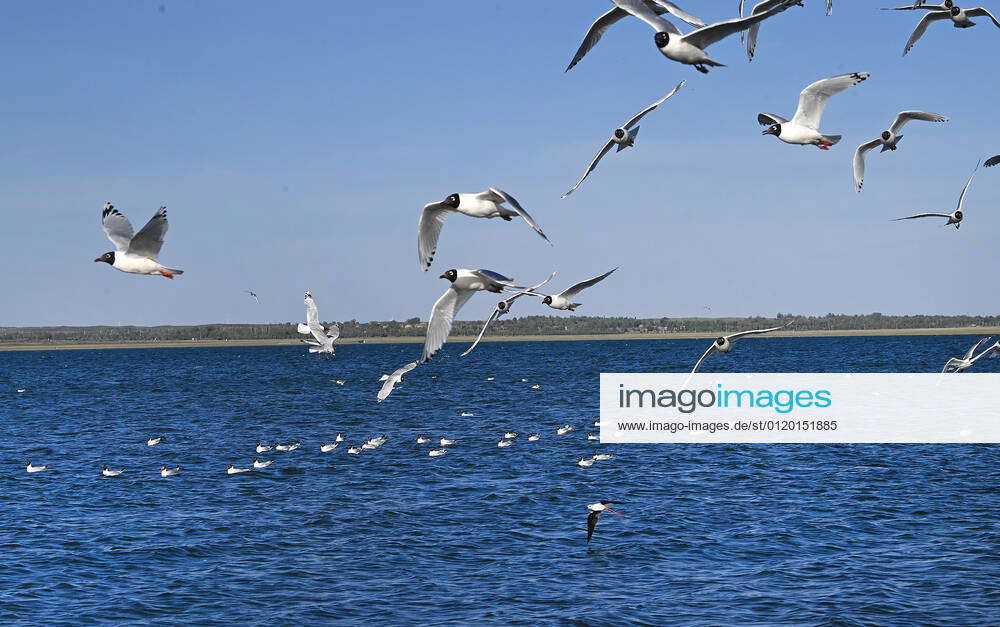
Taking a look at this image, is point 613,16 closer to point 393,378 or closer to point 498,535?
point 393,378

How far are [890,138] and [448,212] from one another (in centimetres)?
808

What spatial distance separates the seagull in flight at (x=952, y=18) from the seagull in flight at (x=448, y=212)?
643 cm

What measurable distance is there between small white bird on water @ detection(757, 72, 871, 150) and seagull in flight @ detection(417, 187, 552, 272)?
4.83 m

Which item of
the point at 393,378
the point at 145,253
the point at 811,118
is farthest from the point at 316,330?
Answer: the point at 811,118

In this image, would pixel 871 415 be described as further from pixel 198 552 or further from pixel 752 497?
pixel 198 552

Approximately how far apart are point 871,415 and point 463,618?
4963 cm

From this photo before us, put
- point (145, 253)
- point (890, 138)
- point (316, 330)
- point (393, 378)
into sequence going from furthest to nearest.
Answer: point (316, 330) → point (393, 378) → point (890, 138) → point (145, 253)

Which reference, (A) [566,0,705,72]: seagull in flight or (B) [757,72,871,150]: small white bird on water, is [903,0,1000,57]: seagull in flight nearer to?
(B) [757,72,871,150]: small white bird on water

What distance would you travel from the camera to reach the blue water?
70.4 ft

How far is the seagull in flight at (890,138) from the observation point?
17766 millimetres

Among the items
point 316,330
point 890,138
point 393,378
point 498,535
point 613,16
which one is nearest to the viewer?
point 613,16

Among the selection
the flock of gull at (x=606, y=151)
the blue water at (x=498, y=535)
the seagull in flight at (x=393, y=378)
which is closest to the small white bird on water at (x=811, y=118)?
the flock of gull at (x=606, y=151)

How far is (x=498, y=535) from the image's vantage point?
27.6m

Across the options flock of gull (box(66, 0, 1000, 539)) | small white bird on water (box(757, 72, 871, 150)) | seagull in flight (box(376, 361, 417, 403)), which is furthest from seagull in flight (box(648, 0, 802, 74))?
seagull in flight (box(376, 361, 417, 403))
